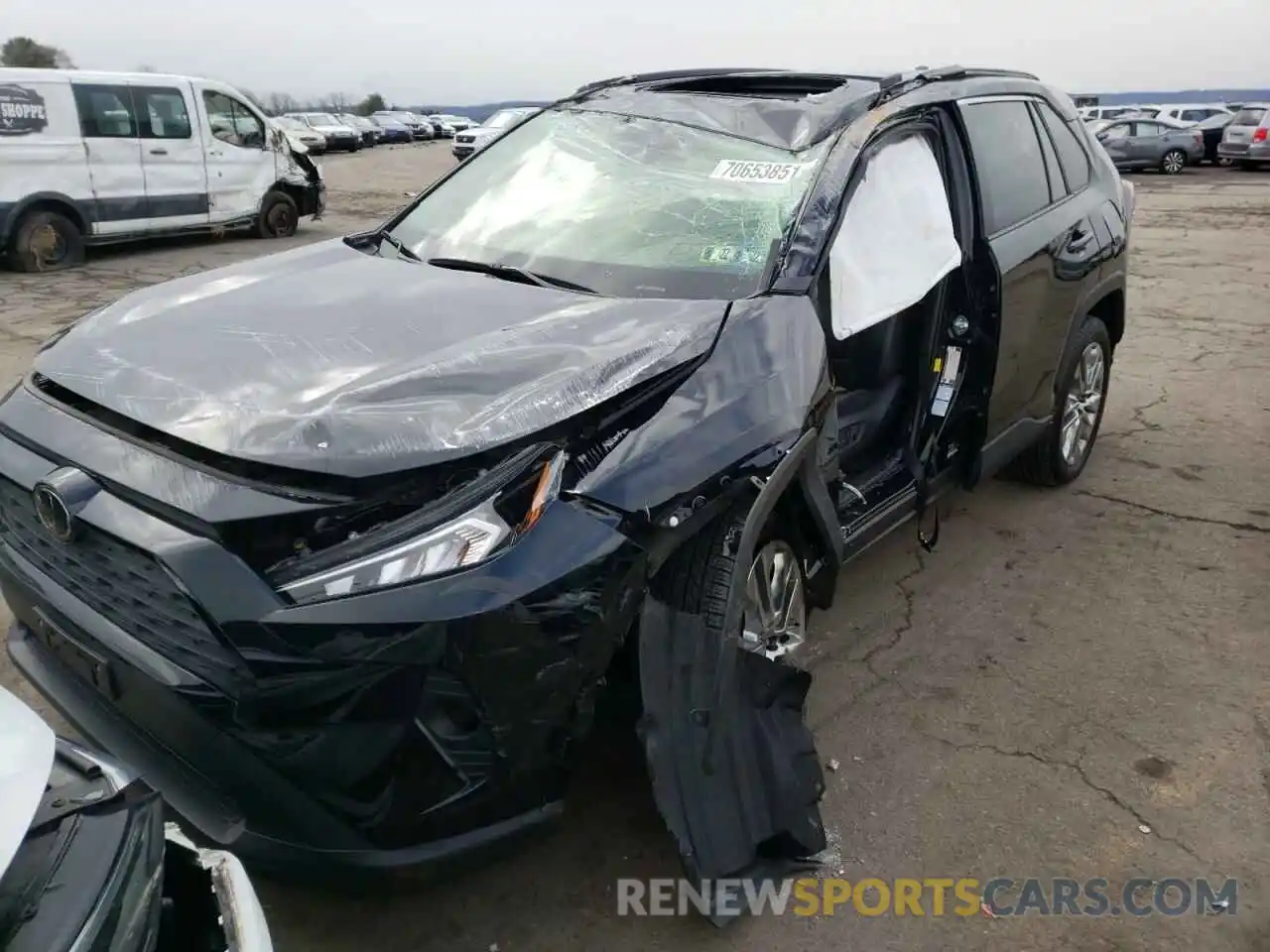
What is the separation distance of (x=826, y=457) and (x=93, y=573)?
5.84 feet

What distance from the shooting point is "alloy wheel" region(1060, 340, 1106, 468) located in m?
4.64

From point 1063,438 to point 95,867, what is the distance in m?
4.31

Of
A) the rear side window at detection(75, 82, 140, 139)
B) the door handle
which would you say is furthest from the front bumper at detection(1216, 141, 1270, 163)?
the rear side window at detection(75, 82, 140, 139)

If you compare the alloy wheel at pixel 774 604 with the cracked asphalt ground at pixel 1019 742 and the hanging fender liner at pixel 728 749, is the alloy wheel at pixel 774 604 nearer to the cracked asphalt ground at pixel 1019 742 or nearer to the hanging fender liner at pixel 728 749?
the hanging fender liner at pixel 728 749

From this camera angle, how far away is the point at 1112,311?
4887 millimetres

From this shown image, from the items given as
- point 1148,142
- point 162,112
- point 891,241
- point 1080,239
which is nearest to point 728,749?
point 891,241

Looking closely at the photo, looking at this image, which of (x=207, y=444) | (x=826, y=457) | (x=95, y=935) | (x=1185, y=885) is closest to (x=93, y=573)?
(x=207, y=444)

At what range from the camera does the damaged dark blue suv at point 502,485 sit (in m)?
1.87

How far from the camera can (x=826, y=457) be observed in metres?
2.72

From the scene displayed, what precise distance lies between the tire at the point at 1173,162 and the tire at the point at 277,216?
2162 centimetres

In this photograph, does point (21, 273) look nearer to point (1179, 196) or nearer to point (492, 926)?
point (492, 926)

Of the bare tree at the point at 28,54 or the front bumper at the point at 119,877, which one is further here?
the bare tree at the point at 28,54

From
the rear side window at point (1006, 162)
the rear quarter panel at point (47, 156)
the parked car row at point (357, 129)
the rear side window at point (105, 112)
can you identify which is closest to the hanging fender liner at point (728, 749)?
the rear side window at point (1006, 162)

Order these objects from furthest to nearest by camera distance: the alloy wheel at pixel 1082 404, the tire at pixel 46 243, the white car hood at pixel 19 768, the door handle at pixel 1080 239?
the tire at pixel 46 243
the alloy wheel at pixel 1082 404
the door handle at pixel 1080 239
the white car hood at pixel 19 768
